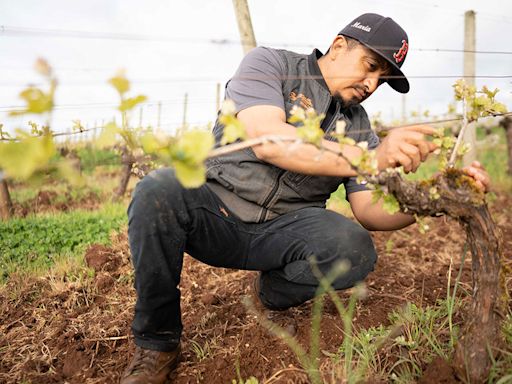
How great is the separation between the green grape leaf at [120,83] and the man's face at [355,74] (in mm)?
1373

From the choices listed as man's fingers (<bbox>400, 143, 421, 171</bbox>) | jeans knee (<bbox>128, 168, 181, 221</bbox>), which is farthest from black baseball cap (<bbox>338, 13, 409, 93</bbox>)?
jeans knee (<bbox>128, 168, 181, 221</bbox>)

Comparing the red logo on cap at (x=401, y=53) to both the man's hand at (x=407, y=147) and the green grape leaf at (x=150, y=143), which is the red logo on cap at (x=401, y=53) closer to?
the man's hand at (x=407, y=147)

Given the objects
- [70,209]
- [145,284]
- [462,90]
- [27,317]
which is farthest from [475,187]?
[70,209]

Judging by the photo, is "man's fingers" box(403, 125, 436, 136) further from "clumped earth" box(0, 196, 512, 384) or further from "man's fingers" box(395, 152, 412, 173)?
"clumped earth" box(0, 196, 512, 384)

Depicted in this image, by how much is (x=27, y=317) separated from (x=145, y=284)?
1.19 metres

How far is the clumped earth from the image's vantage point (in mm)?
1849

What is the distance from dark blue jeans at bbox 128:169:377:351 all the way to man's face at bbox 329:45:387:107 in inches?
22.7

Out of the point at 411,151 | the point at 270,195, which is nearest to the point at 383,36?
the point at 411,151

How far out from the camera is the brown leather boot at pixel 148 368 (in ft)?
5.55

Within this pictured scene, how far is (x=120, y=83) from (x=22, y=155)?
21 cm

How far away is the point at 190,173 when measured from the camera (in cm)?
87

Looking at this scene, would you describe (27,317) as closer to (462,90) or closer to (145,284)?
(145,284)

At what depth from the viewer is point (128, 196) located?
6117mm

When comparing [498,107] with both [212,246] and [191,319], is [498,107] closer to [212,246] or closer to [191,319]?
[212,246]
